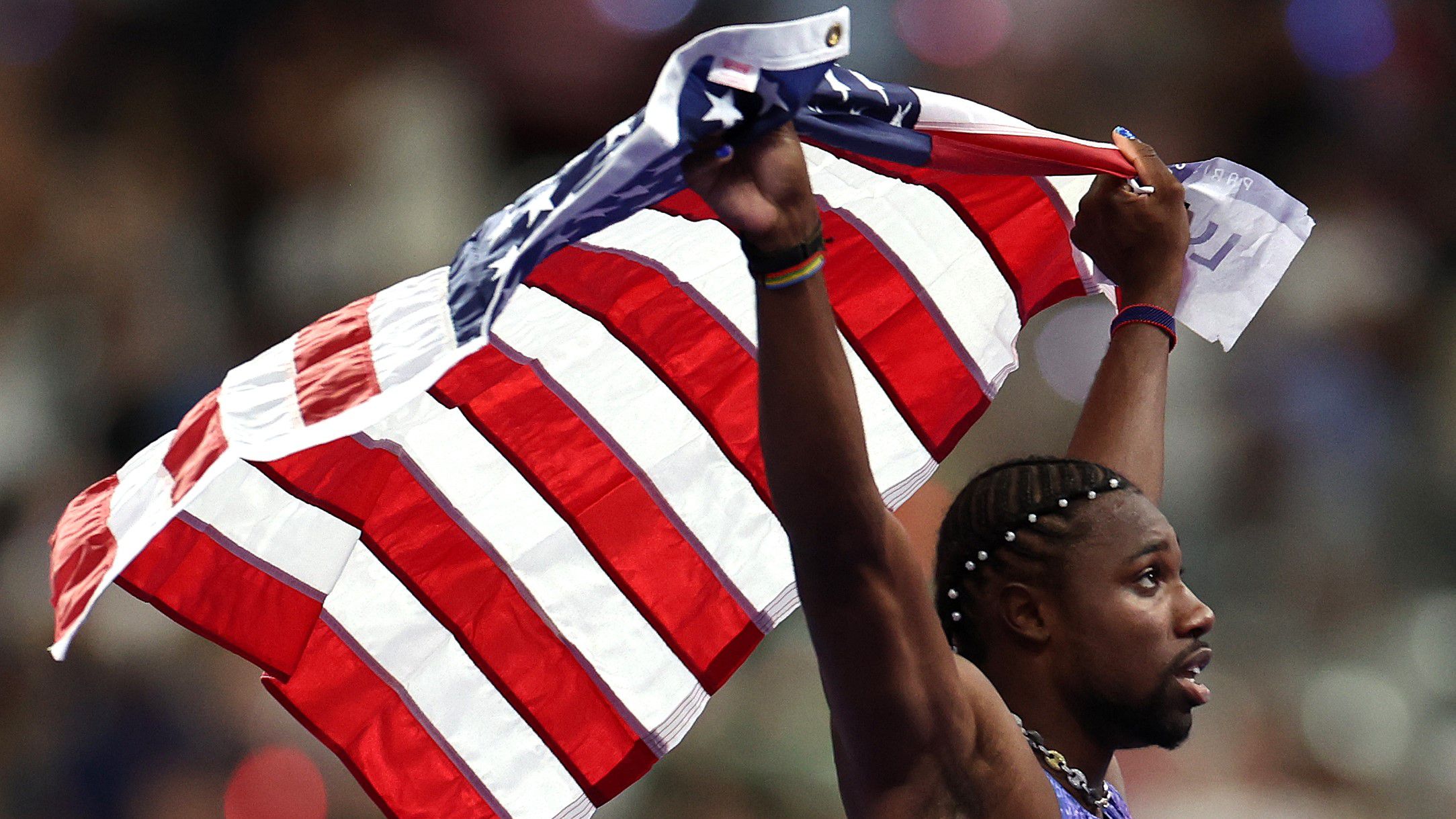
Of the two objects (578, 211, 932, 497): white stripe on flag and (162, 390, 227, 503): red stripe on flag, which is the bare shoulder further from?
(162, 390, 227, 503): red stripe on flag

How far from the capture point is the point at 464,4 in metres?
5.20

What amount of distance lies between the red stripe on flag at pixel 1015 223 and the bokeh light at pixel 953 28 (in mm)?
2917

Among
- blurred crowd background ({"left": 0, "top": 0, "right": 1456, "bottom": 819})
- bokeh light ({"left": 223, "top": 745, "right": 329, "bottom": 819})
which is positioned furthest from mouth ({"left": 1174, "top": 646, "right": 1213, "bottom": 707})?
bokeh light ({"left": 223, "top": 745, "right": 329, "bottom": 819})

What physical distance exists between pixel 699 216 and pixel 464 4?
10.7 ft

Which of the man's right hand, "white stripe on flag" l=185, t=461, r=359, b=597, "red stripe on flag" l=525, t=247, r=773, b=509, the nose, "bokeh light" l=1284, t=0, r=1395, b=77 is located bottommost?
"bokeh light" l=1284, t=0, r=1395, b=77

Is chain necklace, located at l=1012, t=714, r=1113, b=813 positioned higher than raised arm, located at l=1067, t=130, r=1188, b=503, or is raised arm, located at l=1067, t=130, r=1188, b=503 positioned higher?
raised arm, located at l=1067, t=130, r=1188, b=503

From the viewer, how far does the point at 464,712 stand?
239 centimetres

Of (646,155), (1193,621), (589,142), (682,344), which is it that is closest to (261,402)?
(646,155)

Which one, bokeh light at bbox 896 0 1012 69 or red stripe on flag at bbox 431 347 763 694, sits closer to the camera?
red stripe on flag at bbox 431 347 763 694

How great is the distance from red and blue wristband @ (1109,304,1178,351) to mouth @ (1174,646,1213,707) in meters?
0.63

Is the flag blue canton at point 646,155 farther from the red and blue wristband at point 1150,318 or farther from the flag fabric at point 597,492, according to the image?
the red and blue wristband at point 1150,318

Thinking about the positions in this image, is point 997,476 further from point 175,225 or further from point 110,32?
point 110,32

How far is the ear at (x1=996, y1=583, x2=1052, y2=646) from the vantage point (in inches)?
77.2

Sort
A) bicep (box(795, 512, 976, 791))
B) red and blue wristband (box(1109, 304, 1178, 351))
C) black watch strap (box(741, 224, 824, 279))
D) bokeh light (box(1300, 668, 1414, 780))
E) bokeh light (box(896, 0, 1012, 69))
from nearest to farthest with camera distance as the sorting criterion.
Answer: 1. black watch strap (box(741, 224, 824, 279))
2. bicep (box(795, 512, 976, 791))
3. red and blue wristband (box(1109, 304, 1178, 351))
4. bokeh light (box(1300, 668, 1414, 780))
5. bokeh light (box(896, 0, 1012, 69))
